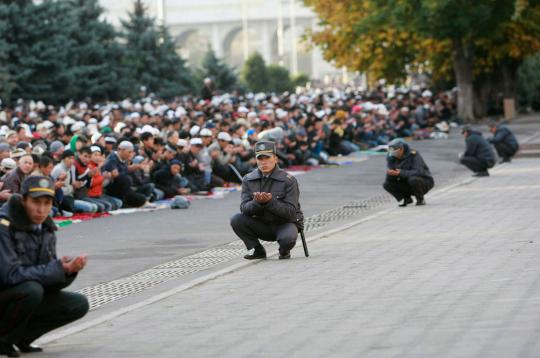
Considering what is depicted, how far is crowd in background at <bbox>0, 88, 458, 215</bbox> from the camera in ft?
73.0

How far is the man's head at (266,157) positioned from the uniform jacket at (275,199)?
104mm

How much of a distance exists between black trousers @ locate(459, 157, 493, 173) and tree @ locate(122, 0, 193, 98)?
3186 cm

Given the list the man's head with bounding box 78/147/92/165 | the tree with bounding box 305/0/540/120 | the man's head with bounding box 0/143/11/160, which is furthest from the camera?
the tree with bounding box 305/0/540/120

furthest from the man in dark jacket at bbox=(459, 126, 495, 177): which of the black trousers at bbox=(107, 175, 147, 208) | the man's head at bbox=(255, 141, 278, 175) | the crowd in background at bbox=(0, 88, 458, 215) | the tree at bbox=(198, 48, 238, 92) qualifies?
the tree at bbox=(198, 48, 238, 92)

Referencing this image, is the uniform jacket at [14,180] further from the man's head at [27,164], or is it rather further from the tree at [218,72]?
the tree at [218,72]

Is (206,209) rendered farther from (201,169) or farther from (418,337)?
(418,337)

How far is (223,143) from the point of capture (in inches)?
1154

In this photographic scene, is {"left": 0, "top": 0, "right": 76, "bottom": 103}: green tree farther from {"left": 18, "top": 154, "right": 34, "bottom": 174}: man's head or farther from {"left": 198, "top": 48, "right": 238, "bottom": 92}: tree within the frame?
{"left": 18, "top": 154, "right": 34, "bottom": 174}: man's head

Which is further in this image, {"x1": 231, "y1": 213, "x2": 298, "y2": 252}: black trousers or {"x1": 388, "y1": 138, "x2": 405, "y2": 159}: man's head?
{"x1": 388, "y1": 138, "x2": 405, "y2": 159}: man's head

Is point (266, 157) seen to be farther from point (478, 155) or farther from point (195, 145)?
point (478, 155)

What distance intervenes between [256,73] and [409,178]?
6788 centimetres

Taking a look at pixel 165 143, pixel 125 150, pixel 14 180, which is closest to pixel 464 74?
pixel 165 143

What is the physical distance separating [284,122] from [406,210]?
15575mm

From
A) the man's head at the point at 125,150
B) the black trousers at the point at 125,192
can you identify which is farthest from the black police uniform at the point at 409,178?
the man's head at the point at 125,150
